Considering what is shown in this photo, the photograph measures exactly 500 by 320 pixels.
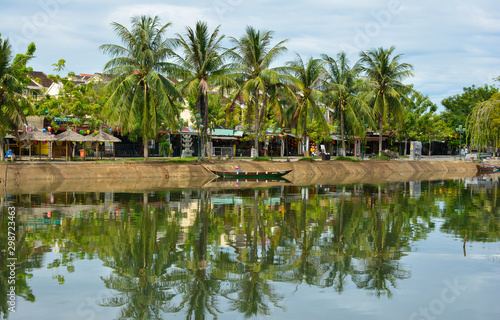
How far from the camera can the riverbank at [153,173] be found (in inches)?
1332

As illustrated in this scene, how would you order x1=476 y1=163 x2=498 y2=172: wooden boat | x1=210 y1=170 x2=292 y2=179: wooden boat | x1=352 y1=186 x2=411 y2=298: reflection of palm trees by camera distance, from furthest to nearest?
1. x1=476 y1=163 x2=498 y2=172: wooden boat
2. x1=210 y1=170 x2=292 y2=179: wooden boat
3. x1=352 y1=186 x2=411 y2=298: reflection of palm trees

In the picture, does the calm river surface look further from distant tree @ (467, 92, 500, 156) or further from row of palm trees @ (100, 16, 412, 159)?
distant tree @ (467, 92, 500, 156)

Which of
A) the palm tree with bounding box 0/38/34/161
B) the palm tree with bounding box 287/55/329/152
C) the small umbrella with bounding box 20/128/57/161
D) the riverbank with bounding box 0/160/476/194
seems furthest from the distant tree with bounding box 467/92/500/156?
the palm tree with bounding box 0/38/34/161

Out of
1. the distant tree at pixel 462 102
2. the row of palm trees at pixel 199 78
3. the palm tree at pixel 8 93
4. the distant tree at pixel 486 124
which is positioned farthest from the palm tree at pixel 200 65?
the distant tree at pixel 462 102

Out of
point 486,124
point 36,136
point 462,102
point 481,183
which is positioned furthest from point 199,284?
point 462,102

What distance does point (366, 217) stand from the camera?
65.4ft

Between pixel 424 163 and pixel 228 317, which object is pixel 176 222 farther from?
pixel 424 163

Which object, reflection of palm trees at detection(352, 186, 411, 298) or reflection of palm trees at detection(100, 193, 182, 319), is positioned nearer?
reflection of palm trees at detection(100, 193, 182, 319)

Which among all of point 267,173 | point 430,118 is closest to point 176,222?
point 267,173

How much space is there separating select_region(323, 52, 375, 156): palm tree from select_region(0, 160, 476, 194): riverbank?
4.01m

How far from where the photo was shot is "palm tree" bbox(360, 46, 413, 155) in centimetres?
5266

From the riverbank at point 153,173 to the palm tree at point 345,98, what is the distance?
4.01m

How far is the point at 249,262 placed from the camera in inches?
474

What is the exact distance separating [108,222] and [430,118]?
71680 millimetres
